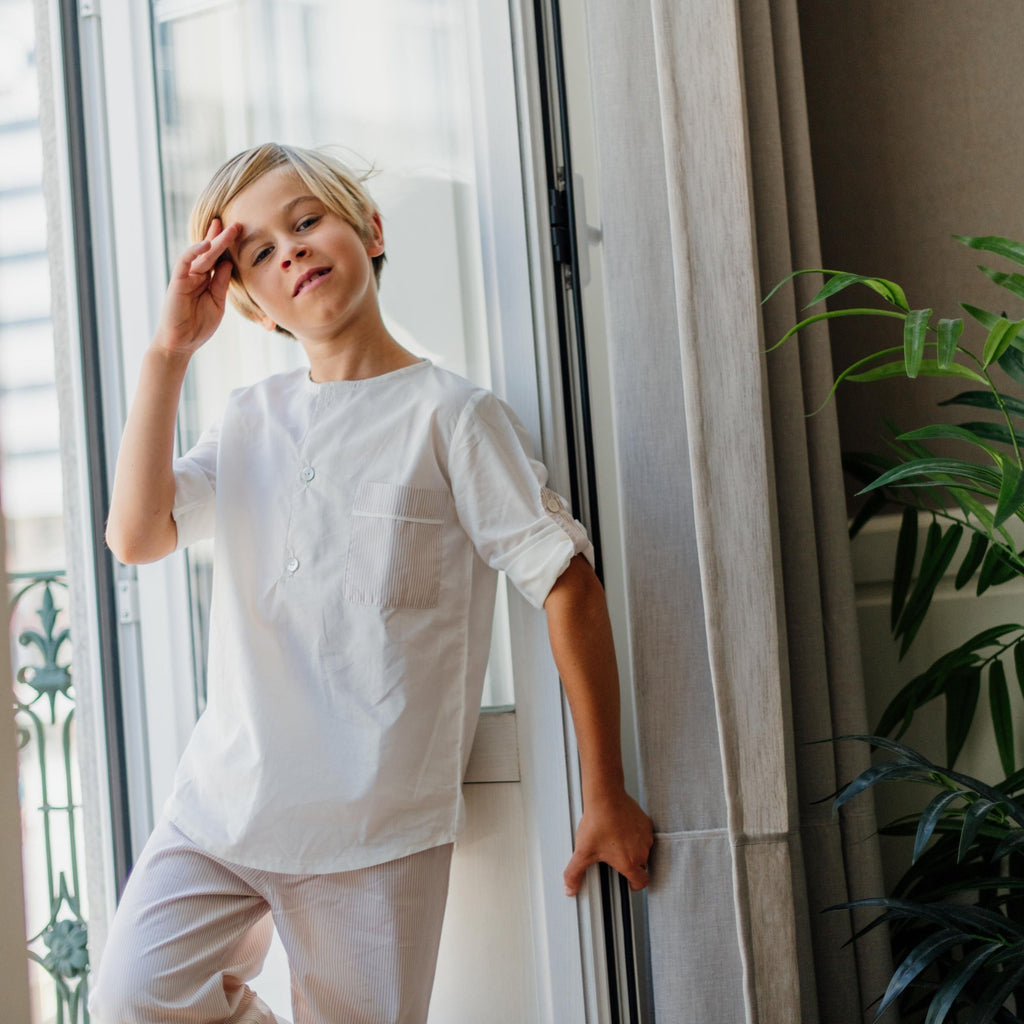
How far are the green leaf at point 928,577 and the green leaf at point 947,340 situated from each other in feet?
1.59

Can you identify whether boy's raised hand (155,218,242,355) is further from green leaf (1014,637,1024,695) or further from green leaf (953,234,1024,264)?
green leaf (1014,637,1024,695)

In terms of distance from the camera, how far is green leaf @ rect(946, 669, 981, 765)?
1.25 m

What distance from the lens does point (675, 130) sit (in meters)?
1.07

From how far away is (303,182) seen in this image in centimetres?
117

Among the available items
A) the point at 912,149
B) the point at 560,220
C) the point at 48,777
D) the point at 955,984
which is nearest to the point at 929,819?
the point at 955,984

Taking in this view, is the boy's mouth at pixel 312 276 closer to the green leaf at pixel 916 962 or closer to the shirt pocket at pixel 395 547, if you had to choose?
the shirt pocket at pixel 395 547

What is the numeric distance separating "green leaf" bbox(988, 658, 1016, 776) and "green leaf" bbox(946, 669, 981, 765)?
0.02m

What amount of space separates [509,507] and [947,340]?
0.47 metres

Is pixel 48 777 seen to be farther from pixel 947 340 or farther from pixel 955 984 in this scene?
pixel 947 340

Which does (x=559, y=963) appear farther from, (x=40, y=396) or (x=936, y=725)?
(x=40, y=396)

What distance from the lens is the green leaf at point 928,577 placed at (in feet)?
4.11

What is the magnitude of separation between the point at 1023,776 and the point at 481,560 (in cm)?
64

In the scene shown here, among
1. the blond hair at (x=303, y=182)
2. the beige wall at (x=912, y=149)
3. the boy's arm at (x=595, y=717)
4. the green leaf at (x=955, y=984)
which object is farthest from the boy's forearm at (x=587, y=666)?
the beige wall at (x=912, y=149)

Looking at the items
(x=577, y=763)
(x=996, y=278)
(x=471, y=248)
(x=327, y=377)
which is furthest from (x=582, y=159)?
(x=577, y=763)
